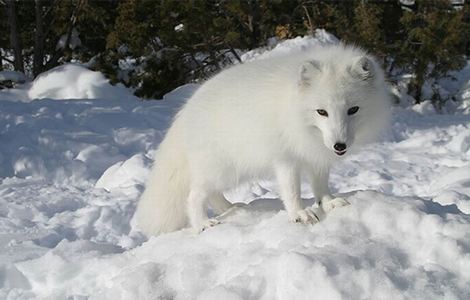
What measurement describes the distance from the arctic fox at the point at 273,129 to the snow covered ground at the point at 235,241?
21 centimetres

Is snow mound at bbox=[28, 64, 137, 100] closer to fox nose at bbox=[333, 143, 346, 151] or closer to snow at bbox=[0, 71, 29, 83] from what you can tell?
snow at bbox=[0, 71, 29, 83]

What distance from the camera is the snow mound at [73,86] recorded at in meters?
10.1

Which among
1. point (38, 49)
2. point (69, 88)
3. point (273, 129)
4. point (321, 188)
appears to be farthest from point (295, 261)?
point (38, 49)

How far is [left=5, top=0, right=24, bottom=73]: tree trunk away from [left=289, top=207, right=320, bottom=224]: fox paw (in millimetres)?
10781

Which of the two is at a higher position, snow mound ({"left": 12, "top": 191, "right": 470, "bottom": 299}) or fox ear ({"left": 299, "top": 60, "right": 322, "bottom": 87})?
fox ear ({"left": 299, "top": 60, "right": 322, "bottom": 87})

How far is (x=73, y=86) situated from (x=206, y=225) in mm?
8075

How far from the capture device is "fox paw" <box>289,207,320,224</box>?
8.72ft

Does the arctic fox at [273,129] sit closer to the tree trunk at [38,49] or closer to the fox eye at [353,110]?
the fox eye at [353,110]

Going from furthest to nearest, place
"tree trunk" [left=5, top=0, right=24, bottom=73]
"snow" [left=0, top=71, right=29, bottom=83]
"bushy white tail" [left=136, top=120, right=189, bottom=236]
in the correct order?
"tree trunk" [left=5, top=0, right=24, bottom=73] → "snow" [left=0, top=71, right=29, bottom=83] → "bushy white tail" [left=136, top=120, right=189, bottom=236]

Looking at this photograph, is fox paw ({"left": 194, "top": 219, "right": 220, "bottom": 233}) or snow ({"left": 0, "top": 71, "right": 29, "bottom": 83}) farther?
snow ({"left": 0, "top": 71, "right": 29, "bottom": 83})

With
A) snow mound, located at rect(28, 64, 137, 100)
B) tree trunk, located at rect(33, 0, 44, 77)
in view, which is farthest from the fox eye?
tree trunk, located at rect(33, 0, 44, 77)

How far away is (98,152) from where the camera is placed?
6.57 m

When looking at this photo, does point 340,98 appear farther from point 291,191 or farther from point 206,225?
point 206,225

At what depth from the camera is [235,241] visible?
266cm
